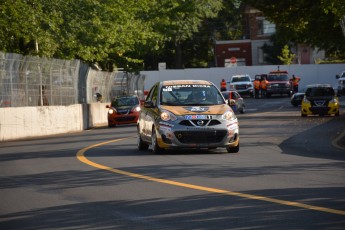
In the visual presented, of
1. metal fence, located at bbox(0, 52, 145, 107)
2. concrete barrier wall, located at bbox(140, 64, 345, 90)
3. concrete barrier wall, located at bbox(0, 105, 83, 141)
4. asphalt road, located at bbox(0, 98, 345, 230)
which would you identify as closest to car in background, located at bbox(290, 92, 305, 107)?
metal fence, located at bbox(0, 52, 145, 107)

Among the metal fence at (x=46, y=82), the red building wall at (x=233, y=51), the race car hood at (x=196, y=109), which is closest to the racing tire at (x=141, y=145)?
the race car hood at (x=196, y=109)

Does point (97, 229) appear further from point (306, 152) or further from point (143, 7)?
point (143, 7)

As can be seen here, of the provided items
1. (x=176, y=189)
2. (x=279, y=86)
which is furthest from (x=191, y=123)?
(x=279, y=86)

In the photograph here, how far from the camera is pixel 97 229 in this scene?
→ 9.89 meters

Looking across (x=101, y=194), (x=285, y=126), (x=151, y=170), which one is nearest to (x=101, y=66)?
(x=285, y=126)

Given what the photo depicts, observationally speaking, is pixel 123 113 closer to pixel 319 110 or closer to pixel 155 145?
pixel 319 110

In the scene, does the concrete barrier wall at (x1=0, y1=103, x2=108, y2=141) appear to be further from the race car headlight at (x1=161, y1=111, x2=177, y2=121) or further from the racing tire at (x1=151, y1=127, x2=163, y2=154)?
the race car headlight at (x1=161, y1=111, x2=177, y2=121)

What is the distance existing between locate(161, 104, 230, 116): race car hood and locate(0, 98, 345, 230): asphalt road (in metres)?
0.90

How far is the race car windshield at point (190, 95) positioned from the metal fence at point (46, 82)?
1358 cm

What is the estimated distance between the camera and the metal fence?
35.6 metres

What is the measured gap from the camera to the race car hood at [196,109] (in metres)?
21.3

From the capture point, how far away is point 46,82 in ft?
132

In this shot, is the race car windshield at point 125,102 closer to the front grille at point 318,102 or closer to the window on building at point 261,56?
the front grille at point 318,102

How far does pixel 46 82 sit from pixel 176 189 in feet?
88.8
